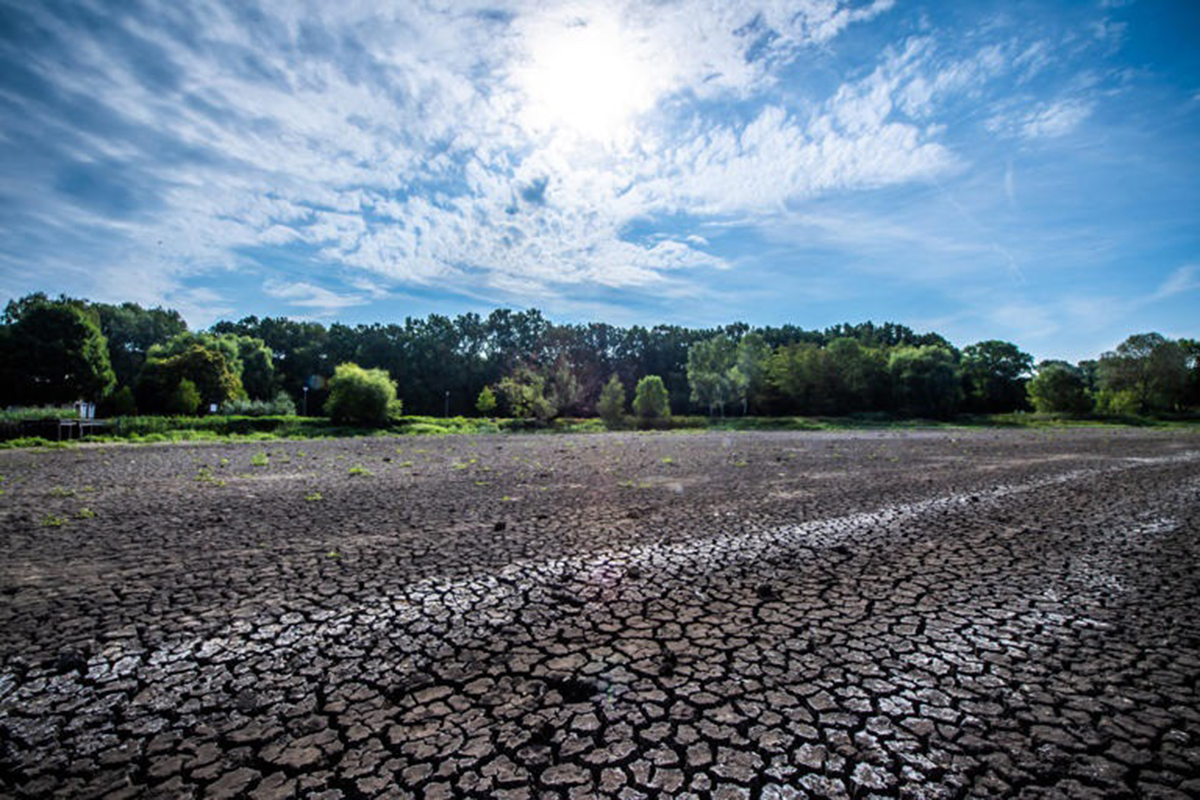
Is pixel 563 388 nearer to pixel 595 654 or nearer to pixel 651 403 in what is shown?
pixel 651 403

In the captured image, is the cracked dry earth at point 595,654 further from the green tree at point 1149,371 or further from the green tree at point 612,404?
the green tree at point 1149,371

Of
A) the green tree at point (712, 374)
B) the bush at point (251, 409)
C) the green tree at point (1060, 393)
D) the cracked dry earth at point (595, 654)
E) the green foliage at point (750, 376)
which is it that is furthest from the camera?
the green foliage at point (750, 376)

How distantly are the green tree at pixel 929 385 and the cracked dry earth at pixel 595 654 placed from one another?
2788 inches

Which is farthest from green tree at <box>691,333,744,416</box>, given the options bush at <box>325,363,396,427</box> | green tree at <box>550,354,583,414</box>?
bush at <box>325,363,396,427</box>

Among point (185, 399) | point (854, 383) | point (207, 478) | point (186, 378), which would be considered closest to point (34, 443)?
point (207, 478)

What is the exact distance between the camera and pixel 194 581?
18.6ft

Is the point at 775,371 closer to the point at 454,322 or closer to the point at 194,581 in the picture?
the point at 454,322

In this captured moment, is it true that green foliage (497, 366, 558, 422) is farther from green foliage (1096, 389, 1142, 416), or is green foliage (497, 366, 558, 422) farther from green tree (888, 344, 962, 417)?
green foliage (1096, 389, 1142, 416)

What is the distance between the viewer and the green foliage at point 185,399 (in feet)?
155

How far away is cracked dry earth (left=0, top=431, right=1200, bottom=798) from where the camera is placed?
281 centimetres

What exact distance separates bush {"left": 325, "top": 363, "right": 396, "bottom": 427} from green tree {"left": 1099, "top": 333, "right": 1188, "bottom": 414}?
307ft

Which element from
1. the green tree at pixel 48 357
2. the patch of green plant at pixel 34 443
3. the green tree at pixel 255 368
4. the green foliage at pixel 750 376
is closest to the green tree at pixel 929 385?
the green foliage at pixel 750 376

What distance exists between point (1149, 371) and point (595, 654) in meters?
96.1

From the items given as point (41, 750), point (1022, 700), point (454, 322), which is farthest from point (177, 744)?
point (454, 322)
